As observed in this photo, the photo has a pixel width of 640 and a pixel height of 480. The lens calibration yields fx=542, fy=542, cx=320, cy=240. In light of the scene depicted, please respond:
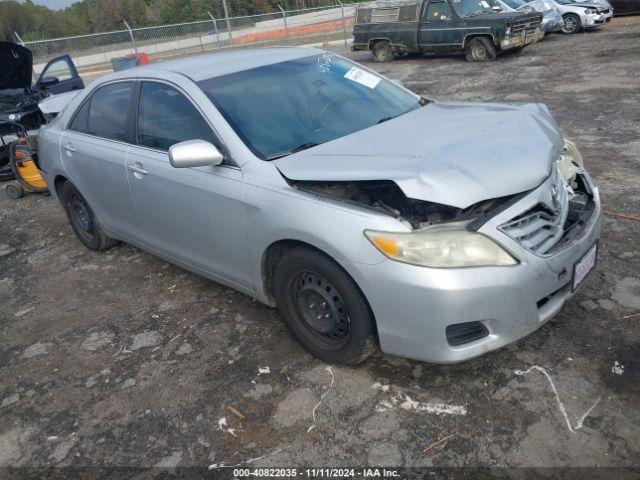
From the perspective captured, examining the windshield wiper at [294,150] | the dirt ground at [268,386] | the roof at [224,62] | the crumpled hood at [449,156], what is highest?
the roof at [224,62]

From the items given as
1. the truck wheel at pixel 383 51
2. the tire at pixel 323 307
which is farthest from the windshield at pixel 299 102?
the truck wheel at pixel 383 51

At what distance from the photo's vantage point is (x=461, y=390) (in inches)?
110

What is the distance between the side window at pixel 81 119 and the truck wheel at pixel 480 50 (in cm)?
1110

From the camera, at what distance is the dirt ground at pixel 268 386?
253cm

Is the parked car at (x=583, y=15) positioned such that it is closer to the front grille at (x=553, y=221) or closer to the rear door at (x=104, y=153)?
the front grille at (x=553, y=221)

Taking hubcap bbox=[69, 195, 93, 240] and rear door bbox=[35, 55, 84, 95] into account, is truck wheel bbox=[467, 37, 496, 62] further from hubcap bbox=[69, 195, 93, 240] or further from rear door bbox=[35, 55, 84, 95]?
hubcap bbox=[69, 195, 93, 240]

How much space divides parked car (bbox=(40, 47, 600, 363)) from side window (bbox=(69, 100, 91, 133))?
26cm

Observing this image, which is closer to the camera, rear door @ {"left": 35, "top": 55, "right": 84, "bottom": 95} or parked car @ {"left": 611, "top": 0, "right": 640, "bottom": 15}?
rear door @ {"left": 35, "top": 55, "right": 84, "bottom": 95}

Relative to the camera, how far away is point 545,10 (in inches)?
603

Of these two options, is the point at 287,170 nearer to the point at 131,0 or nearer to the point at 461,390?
the point at 461,390

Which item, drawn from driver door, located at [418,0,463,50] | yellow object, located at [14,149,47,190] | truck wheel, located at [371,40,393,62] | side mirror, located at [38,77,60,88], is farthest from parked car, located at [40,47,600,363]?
truck wheel, located at [371,40,393,62]

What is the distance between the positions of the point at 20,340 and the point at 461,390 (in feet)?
10.1

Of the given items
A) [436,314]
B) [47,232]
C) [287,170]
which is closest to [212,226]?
[287,170]

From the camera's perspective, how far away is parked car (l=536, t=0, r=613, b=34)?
15.6 metres
